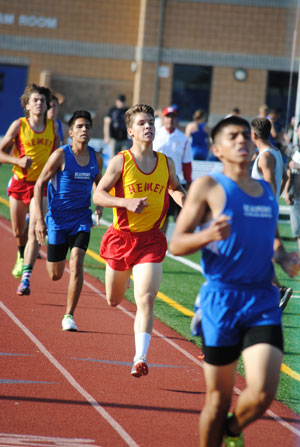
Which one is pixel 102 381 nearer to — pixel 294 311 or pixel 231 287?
pixel 231 287

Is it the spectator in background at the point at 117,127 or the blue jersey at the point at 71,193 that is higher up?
the spectator in background at the point at 117,127

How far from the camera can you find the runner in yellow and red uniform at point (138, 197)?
22.0ft

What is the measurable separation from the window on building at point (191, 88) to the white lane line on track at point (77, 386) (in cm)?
2386

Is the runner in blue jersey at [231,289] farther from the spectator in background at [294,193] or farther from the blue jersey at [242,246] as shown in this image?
the spectator in background at [294,193]

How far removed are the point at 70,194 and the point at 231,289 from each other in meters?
4.16

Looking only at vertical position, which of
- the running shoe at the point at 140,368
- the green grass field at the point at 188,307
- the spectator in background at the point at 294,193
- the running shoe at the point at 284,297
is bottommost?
the green grass field at the point at 188,307

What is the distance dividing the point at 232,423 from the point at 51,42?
2884 cm

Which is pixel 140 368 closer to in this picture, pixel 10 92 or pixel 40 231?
pixel 40 231

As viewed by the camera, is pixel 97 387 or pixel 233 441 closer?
pixel 233 441

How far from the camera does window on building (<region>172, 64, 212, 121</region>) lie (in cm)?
3173

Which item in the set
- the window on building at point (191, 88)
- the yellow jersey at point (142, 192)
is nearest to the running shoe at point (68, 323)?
the yellow jersey at point (142, 192)

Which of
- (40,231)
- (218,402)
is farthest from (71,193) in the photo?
(218,402)

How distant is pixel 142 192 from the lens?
6.78 metres

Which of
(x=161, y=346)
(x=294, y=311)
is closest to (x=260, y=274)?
(x=161, y=346)
